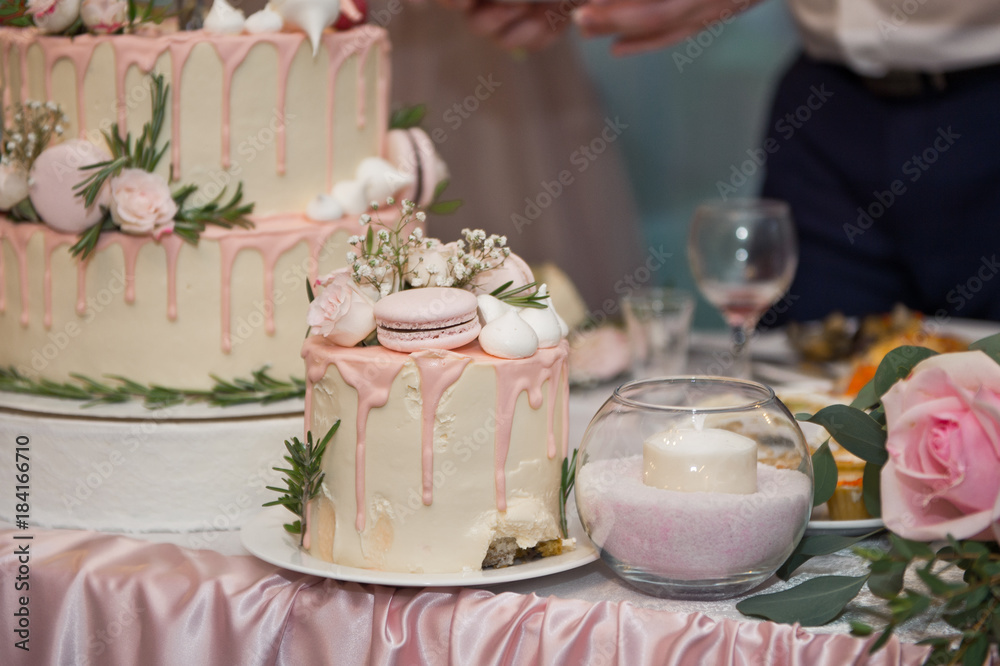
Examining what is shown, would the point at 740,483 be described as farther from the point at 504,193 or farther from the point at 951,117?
the point at 504,193

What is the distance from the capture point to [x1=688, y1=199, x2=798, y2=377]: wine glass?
69.4 inches

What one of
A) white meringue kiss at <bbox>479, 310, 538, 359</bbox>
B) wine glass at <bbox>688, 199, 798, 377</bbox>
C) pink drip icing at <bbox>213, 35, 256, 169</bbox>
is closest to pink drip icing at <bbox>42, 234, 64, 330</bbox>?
pink drip icing at <bbox>213, 35, 256, 169</bbox>

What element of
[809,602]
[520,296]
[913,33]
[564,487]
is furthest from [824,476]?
[913,33]

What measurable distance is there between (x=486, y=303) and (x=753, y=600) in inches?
17.3

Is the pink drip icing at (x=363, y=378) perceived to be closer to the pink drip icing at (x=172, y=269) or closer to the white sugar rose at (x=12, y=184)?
the pink drip icing at (x=172, y=269)

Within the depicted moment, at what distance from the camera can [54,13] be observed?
1464mm

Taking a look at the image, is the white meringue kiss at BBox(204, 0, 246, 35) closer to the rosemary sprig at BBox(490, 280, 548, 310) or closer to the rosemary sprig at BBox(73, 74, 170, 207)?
the rosemary sprig at BBox(73, 74, 170, 207)

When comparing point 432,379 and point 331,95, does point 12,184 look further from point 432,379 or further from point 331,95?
point 432,379

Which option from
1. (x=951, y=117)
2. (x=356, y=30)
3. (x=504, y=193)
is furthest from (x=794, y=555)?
(x=504, y=193)

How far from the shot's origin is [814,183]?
2.61 metres

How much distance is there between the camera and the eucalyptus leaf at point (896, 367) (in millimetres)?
1096

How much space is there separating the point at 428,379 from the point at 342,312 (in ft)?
0.41

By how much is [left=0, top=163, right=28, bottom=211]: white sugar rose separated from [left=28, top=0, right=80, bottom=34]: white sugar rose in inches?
8.6

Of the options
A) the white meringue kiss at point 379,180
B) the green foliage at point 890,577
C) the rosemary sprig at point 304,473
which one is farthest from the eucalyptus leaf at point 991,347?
the white meringue kiss at point 379,180
